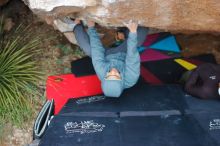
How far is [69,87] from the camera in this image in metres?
5.93

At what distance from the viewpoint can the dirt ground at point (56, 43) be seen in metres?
6.23

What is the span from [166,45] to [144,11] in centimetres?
195

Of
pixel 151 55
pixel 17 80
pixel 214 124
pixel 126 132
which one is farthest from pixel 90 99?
pixel 214 124

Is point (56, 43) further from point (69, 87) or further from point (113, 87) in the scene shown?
point (113, 87)

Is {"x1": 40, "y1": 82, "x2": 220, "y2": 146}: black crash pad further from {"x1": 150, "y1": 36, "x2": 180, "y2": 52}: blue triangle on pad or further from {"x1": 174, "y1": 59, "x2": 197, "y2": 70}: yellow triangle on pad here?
{"x1": 150, "y1": 36, "x2": 180, "y2": 52}: blue triangle on pad

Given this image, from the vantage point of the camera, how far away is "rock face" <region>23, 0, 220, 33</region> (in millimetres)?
4340

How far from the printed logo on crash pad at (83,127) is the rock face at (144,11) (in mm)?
1146

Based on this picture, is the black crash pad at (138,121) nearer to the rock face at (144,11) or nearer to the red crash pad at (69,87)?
the red crash pad at (69,87)

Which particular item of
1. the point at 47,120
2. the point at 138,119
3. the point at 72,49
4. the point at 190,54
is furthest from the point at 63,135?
the point at 190,54

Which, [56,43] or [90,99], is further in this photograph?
[56,43]

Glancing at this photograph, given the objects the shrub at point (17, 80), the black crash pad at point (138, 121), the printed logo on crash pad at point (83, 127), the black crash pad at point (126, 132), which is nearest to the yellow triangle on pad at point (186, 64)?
the black crash pad at point (138, 121)

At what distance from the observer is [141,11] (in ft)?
14.7

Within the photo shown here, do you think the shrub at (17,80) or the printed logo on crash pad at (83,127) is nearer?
the printed logo on crash pad at (83,127)

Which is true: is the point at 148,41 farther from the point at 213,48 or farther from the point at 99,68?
the point at 99,68
